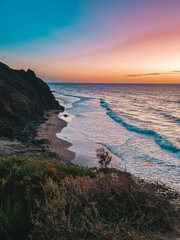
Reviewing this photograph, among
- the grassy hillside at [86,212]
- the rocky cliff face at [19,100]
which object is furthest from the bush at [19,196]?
the rocky cliff face at [19,100]

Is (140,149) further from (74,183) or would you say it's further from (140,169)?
(74,183)

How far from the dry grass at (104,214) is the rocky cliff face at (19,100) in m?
11.5

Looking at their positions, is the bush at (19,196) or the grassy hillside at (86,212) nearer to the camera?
the grassy hillside at (86,212)

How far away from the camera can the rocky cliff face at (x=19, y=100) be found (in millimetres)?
17438

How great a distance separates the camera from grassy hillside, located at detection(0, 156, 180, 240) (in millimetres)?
2760

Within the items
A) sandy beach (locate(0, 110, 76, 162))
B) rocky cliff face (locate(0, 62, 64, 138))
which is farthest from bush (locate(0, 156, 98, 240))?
rocky cliff face (locate(0, 62, 64, 138))

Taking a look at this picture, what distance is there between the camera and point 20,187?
407 centimetres

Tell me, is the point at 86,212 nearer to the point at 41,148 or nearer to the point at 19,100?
the point at 41,148

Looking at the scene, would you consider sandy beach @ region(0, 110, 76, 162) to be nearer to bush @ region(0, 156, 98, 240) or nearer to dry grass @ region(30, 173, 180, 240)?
bush @ region(0, 156, 98, 240)

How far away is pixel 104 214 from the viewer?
341 centimetres

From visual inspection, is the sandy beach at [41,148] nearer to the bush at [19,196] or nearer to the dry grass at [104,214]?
the bush at [19,196]

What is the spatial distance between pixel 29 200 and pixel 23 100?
2207cm

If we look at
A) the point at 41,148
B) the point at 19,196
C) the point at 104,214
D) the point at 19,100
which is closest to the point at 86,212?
the point at 104,214

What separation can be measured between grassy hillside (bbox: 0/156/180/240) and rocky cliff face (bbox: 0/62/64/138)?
11.0 metres
